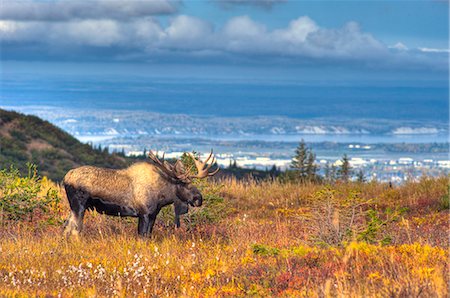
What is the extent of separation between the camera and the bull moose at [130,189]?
1330 centimetres

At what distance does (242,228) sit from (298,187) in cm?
716

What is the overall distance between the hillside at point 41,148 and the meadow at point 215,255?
39260 mm

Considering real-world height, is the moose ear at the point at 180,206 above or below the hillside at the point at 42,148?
below

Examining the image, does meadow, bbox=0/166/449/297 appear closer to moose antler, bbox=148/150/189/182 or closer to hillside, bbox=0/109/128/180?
moose antler, bbox=148/150/189/182

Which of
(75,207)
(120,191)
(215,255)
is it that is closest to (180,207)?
(120,191)

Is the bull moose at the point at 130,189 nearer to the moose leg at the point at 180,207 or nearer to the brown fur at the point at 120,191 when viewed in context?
the brown fur at the point at 120,191

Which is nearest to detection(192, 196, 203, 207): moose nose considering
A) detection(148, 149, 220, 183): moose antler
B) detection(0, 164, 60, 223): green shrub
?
detection(148, 149, 220, 183): moose antler

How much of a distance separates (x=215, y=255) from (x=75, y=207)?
9.41 feet

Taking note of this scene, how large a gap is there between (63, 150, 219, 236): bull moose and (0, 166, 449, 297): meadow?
455 mm

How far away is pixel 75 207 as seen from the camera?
13453 mm

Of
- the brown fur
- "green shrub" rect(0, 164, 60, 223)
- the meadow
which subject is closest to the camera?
the meadow

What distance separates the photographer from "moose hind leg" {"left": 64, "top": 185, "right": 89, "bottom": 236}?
13.3 metres

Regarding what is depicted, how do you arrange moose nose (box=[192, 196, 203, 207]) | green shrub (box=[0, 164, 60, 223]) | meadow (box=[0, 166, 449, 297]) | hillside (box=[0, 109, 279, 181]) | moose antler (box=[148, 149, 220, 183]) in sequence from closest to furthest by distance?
meadow (box=[0, 166, 449, 297])
moose antler (box=[148, 149, 220, 183])
moose nose (box=[192, 196, 203, 207])
green shrub (box=[0, 164, 60, 223])
hillside (box=[0, 109, 279, 181])

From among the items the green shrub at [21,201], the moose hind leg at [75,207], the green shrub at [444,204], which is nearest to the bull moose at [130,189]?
the moose hind leg at [75,207]
